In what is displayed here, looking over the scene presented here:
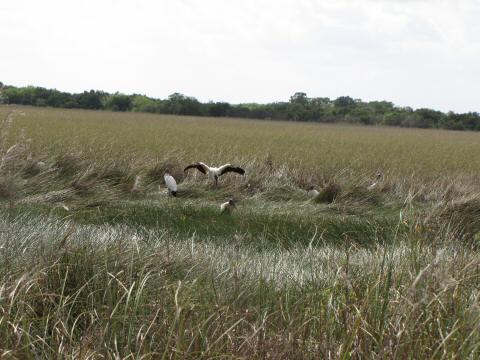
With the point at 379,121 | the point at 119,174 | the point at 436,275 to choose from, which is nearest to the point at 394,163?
the point at 119,174

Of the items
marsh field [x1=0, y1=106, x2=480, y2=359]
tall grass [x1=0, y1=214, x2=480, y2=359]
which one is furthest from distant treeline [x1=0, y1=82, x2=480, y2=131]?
tall grass [x1=0, y1=214, x2=480, y2=359]

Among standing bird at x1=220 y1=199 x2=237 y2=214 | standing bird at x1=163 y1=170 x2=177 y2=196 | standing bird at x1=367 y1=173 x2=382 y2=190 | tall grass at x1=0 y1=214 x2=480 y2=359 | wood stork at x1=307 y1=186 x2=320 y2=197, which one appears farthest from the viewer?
standing bird at x1=367 y1=173 x2=382 y2=190

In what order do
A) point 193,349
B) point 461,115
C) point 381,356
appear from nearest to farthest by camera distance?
point 381,356
point 193,349
point 461,115

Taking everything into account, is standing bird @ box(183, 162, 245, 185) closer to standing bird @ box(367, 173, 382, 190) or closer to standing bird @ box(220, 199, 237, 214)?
standing bird @ box(220, 199, 237, 214)

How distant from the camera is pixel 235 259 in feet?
15.4

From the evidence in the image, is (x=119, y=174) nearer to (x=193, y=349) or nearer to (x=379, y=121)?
(x=193, y=349)

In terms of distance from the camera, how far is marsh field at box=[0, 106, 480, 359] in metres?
2.79

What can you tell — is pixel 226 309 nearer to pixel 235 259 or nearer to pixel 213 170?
pixel 235 259

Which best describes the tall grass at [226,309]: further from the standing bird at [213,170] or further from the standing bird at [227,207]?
the standing bird at [213,170]

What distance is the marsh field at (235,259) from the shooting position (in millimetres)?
2787

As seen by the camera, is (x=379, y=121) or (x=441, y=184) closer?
(x=441, y=184)

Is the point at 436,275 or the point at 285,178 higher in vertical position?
the point at 436,275

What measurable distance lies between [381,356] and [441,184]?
7314mm

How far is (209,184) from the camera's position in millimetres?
8742
